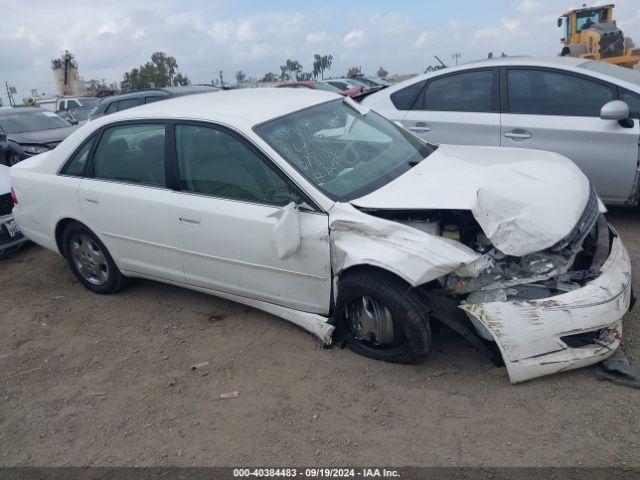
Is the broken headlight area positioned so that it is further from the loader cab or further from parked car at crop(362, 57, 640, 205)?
the loader cab

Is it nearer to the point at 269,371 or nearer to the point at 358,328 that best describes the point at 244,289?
the point at 269,371

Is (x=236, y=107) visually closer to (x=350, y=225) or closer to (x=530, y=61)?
(x=350, y=225)

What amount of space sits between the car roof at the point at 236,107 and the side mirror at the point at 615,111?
90.3 inches

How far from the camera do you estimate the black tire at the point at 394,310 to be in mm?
2943

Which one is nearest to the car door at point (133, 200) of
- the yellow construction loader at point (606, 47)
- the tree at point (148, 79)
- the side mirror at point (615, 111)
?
the side mirror at point (615, 111)

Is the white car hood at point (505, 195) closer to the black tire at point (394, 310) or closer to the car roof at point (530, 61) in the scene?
the black tire at point (394, 310)

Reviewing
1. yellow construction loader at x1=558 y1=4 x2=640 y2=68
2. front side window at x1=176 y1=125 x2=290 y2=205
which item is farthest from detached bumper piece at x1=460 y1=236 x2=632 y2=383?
yellow construction loader at x1=558 y1=4 x2=640 y2=68

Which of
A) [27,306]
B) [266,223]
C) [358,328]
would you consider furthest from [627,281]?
[27,306]

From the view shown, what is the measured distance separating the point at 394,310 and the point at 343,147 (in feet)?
4.44

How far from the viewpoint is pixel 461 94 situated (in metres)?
5.40

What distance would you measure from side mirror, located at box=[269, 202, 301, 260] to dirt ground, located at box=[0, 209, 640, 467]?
0.75m

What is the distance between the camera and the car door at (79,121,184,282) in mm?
3855

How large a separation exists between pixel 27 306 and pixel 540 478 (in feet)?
14.2

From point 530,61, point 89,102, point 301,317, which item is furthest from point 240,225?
point 89,102
